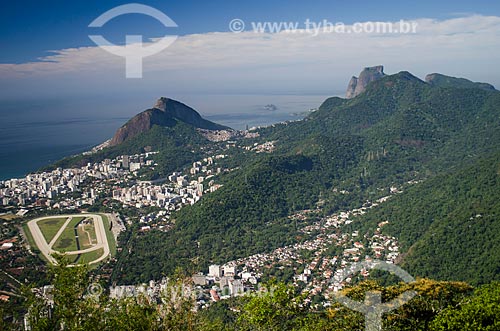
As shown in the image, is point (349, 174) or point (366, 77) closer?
point (349, 174)

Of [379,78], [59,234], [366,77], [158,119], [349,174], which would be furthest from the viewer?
[366,77]

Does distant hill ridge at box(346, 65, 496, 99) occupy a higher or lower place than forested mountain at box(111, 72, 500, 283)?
higher

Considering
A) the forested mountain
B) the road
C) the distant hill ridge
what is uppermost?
the distant hill ridge

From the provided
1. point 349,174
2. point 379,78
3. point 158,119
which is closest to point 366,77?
point 379,78

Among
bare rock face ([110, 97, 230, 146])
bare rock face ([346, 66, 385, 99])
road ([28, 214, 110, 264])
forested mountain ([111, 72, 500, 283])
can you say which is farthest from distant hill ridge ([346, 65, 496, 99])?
road ([28, 214, 110, 264])

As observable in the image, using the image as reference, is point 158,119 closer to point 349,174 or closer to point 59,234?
point 349,174

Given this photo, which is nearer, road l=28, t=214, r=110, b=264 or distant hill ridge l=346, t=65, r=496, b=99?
road l=28, t=214, r=110, b=264

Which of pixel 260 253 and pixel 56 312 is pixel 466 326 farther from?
pixel 260 253

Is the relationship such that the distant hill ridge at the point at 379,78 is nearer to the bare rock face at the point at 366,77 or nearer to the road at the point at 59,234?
the bare rock face at the point at 366,77

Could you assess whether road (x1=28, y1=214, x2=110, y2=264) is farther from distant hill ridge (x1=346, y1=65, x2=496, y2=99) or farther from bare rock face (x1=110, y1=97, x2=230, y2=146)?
distant hill ridge (x1=346, y1=65, x2=496, y2=99)

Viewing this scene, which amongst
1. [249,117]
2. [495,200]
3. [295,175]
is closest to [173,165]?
[295,175]
